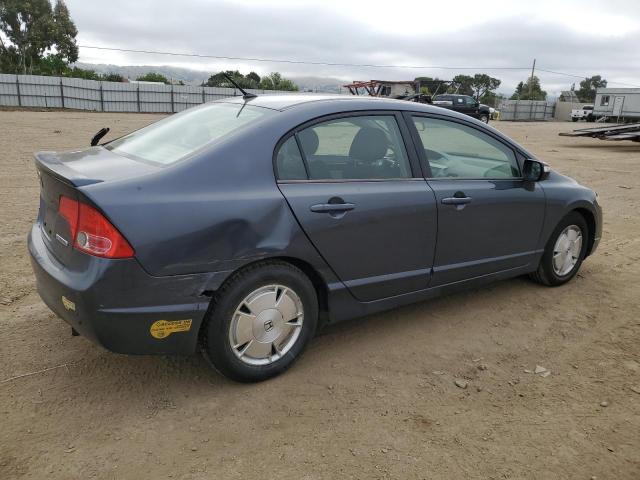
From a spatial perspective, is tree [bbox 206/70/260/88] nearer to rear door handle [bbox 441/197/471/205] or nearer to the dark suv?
the dark suv

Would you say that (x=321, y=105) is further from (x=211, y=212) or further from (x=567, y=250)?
(x=567, y=250)

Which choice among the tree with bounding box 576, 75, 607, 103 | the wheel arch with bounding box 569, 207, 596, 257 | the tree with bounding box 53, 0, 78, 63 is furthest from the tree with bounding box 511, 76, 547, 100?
the wheel arch with bounding box 569, 207, 596, 257

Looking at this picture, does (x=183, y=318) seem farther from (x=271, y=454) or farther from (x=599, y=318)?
(x=599, y=318)

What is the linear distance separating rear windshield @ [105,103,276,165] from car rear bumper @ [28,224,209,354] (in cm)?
69

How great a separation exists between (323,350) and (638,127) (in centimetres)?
1947

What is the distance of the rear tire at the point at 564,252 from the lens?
4504mm

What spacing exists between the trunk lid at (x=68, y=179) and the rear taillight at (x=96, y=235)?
5cm

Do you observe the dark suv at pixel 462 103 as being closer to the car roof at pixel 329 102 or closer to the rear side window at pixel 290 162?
the car roof at pixel 329 102

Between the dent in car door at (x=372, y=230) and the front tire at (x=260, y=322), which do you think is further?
the dent in car door at (x=372, y=230)

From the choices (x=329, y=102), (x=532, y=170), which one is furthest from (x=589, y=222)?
(x=329, y=102)

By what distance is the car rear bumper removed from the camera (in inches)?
99.0

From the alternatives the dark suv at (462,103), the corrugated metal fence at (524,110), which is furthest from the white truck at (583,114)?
the dark suv at (462,103)

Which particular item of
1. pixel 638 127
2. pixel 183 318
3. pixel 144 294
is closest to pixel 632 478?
pixel 183 318

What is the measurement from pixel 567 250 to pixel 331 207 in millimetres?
2594
